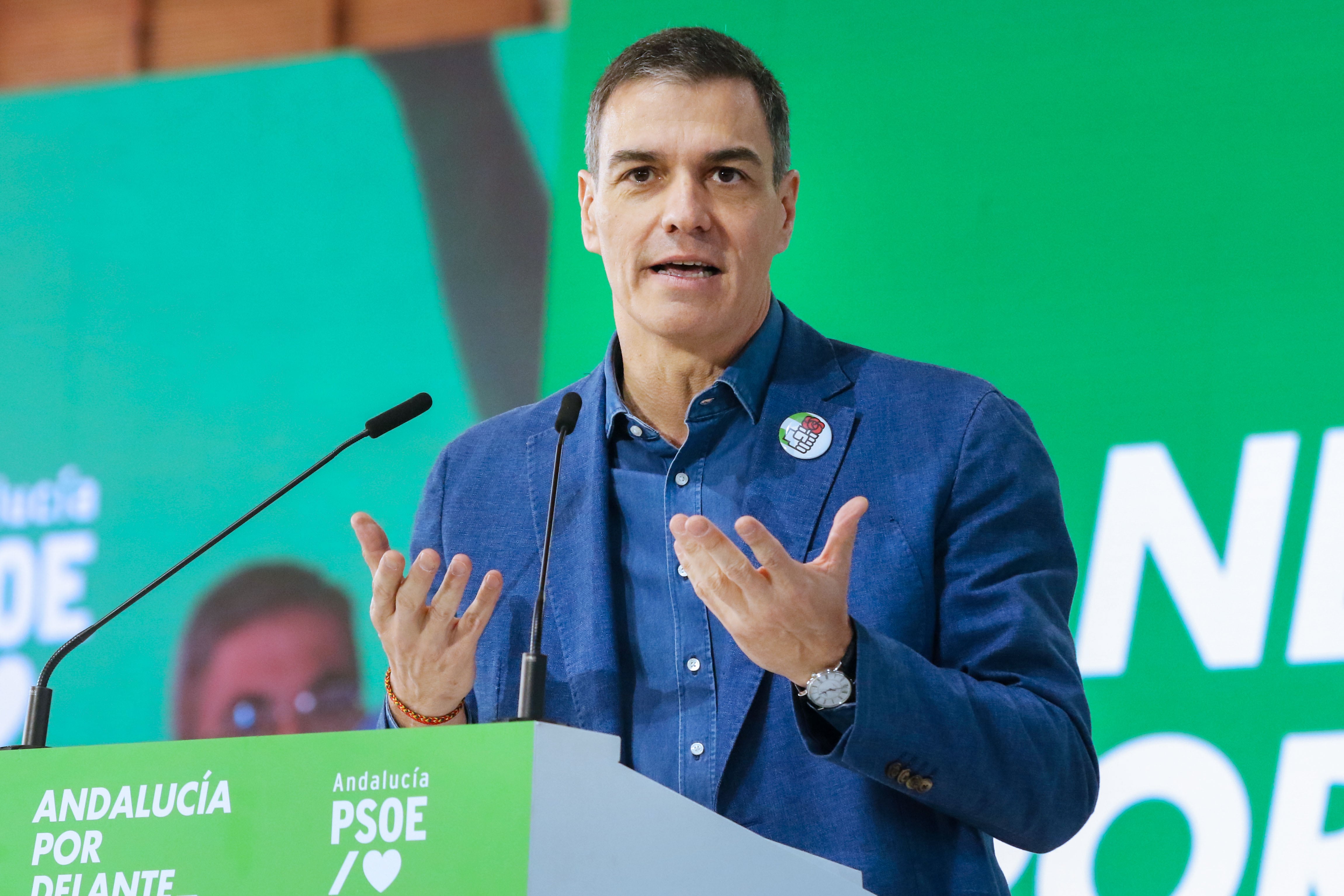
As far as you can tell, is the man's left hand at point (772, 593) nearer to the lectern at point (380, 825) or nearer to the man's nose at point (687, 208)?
the lectern at point (380, 825)

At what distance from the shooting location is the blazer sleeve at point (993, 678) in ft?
4.96

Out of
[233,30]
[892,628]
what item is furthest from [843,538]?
[233,30]

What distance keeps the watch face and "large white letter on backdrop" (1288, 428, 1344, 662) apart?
5.80 ft

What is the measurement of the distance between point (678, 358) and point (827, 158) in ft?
5.41

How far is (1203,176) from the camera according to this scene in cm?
322

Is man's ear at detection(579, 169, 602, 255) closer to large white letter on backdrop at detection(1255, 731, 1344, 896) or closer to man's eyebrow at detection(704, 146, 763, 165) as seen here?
man's eyebrow at detection(704, 146, 763, 165)

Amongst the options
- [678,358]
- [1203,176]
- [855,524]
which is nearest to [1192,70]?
[1203,176]

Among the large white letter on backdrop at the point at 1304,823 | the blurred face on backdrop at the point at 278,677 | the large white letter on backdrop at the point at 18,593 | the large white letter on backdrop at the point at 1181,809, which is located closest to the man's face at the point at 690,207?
the large white letter on backdrop at the point at 1181,809

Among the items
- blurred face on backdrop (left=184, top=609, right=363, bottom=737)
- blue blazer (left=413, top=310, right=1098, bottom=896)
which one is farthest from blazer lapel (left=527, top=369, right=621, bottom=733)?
blurred face on backdrop (left=184, top=609, right=363, bottom=737)

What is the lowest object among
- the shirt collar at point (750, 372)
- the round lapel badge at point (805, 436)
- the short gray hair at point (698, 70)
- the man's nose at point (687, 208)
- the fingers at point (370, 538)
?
the fingers at point (370, 538)

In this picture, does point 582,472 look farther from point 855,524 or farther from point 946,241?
point 946,241

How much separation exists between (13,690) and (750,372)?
2962 mm

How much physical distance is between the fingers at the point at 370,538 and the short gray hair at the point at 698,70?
71cm

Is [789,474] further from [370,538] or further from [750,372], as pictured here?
[370,538]
